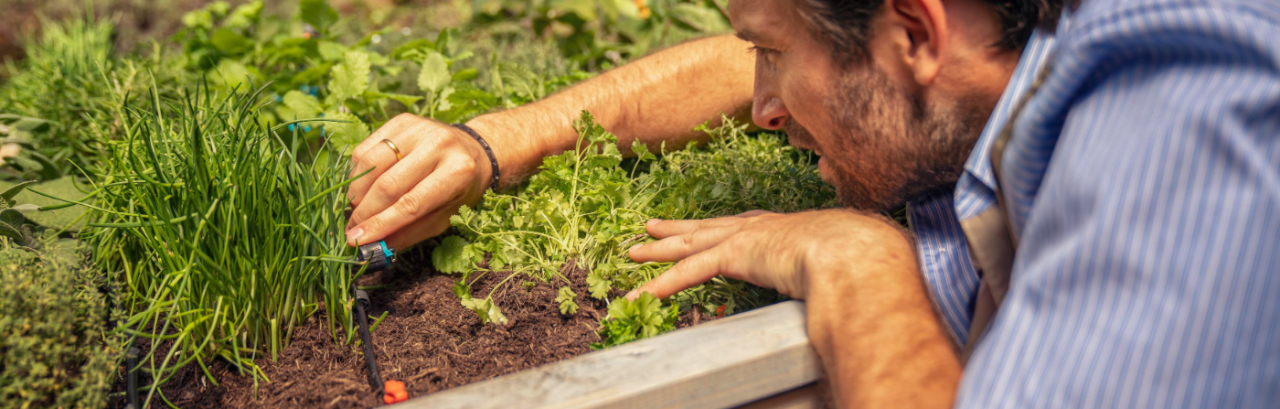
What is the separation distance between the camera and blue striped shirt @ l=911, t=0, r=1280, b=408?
32.6 inches

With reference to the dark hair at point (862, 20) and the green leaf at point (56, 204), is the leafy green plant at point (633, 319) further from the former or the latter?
the green leaf at point (56, 204)

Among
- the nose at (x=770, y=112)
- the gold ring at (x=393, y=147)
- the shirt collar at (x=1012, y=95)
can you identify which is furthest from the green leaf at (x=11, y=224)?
the shirt collar at (x=1012, y=95)

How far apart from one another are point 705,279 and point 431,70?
1.50m

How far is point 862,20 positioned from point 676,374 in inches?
29.6

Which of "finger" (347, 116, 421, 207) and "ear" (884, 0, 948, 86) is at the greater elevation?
"ear" (884, 0, 948, 86)

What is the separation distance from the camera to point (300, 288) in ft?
4.77

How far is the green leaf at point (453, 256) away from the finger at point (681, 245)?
44 centimetres

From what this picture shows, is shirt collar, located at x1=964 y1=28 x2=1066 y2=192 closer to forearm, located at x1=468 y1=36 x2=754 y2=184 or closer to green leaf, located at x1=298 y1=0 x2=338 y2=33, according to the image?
forearm, located at x1=468 y1=36 x2=754 y2=184

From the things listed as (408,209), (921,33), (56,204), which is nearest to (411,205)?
(408,209)

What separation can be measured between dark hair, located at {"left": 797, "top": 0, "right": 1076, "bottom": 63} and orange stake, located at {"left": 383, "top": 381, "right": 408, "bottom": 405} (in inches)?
41.8

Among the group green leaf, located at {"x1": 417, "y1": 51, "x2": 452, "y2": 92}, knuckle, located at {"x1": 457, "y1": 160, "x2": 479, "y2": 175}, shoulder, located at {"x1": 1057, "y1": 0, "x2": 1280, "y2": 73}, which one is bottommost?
knuckle, located at {"x1": 457, "y1": 160, "x2": 479, "y2": 175}

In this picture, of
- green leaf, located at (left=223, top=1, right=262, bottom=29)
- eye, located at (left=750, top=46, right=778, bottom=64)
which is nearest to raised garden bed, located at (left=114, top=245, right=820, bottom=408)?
eye, located at (left=750, top=46, right=778, bottom=64)

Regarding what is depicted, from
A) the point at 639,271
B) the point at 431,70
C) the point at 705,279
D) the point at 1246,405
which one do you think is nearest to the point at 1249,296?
the point at 1246,405

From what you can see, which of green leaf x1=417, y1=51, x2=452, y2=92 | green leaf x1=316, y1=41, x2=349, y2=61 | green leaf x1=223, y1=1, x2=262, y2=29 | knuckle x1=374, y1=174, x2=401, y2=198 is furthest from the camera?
green leaf x1=223, y1=1, x2=262, y2=29
